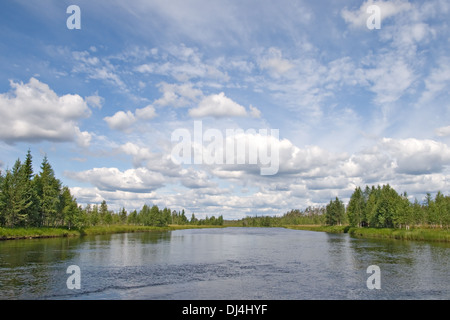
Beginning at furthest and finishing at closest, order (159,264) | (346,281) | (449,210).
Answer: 1. (449,210)
2. (159,264)
3. (346,281)

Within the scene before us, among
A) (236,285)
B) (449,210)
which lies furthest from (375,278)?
(449,210)

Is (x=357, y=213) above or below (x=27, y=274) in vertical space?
below

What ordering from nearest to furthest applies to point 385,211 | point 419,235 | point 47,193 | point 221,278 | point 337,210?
point 221,278 → point 419,235 → point 47,193 → point 385,211 → point 337,210

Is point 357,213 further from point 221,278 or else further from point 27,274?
point 27,274

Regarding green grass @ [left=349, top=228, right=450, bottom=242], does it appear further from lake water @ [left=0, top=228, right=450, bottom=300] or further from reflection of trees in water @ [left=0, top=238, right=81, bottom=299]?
reflection of trees in water @ [left=0, top=238, right=81, bottom=299]

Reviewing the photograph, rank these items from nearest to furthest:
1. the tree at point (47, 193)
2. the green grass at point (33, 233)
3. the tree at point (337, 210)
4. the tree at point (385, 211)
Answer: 1. the green grass at point (33, 233)
2. the tree at point (47, 193)
3. the tree at point (385, 211)
4. the tree at point (337, 210)

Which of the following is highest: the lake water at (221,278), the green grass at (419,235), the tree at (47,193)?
the tree at (47,193)

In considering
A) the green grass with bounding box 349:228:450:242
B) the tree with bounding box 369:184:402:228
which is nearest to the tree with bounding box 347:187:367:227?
the tree with bounding box 369:184:402:228

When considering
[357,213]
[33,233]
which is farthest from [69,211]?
[357,213]

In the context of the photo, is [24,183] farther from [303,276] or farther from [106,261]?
[303,276]

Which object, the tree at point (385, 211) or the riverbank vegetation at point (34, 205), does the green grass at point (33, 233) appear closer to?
the riverbank vegetation at point (34, 205)

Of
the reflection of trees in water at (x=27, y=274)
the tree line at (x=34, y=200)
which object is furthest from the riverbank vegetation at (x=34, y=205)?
the reflection of trees in water at (x=27, y=274)

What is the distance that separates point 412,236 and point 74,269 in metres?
90.8
